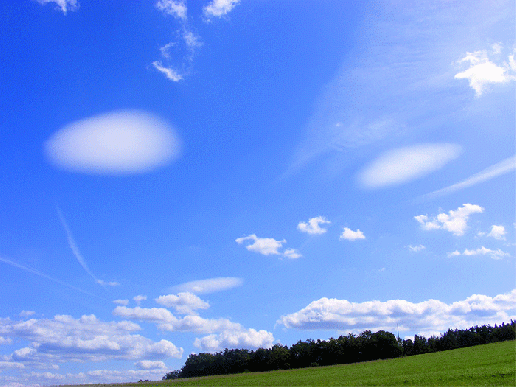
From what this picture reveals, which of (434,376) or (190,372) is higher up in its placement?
(434,376)

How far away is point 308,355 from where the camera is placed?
124m

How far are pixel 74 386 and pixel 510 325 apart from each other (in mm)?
174244

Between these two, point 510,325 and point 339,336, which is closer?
point 339,336

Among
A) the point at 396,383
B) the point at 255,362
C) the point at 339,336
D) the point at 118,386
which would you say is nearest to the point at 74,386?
the point at 118,386

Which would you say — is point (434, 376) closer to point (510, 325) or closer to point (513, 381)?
point (513, 381)

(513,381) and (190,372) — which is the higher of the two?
(513,381)

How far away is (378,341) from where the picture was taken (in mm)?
122062

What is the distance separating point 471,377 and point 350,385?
1657 centimetres

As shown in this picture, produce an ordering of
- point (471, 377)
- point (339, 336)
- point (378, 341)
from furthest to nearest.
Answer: point (339, 336)
point (378, 341)
point (471, 377)

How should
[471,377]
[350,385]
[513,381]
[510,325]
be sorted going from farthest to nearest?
[510,325] → [350,385] → [471,377] → [513,381]

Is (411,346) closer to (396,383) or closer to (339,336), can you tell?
(339,336)

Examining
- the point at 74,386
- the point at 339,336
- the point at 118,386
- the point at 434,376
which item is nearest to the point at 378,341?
the point at 339,336

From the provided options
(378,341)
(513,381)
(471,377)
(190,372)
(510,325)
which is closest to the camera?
(513,381)

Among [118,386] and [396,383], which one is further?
[118,386]
